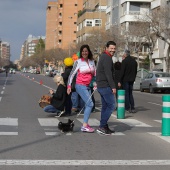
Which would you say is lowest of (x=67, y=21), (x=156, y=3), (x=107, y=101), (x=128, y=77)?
(x=107, y=101)

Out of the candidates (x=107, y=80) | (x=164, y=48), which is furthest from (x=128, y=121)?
(x=164, y=48)

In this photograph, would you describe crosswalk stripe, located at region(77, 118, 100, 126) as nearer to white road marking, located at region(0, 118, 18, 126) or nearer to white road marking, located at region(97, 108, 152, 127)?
white road marking, located at region(97, 108, 152, 127)

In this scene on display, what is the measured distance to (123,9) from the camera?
65.9 metres

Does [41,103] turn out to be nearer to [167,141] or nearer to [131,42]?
[167,141]

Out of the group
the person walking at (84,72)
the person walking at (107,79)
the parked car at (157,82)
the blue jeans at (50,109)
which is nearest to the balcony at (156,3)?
the parked car at (157,82)

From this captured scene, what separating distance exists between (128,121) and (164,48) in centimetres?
4004

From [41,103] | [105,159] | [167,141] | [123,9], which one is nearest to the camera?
[105,159]

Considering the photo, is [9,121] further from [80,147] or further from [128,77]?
[128,77]

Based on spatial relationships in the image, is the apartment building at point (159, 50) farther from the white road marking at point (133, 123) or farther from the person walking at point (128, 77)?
the white road marking at point (133, 123)

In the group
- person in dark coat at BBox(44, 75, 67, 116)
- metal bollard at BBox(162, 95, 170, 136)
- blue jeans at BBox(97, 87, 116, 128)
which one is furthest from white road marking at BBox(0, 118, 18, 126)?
metal bollard at BBox(162, 95, 170, 136)

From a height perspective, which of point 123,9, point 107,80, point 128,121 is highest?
point 123,9

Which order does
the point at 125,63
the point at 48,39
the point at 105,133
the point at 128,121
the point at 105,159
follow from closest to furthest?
the point at 105,159 → the point at 105,133 → the point at 128,121 → the point at 125,63 → the point at 48,39

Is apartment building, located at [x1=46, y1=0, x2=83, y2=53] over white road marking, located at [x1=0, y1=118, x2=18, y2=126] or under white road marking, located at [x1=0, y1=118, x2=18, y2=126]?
over

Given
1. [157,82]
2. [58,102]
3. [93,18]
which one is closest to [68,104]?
[58,102]
